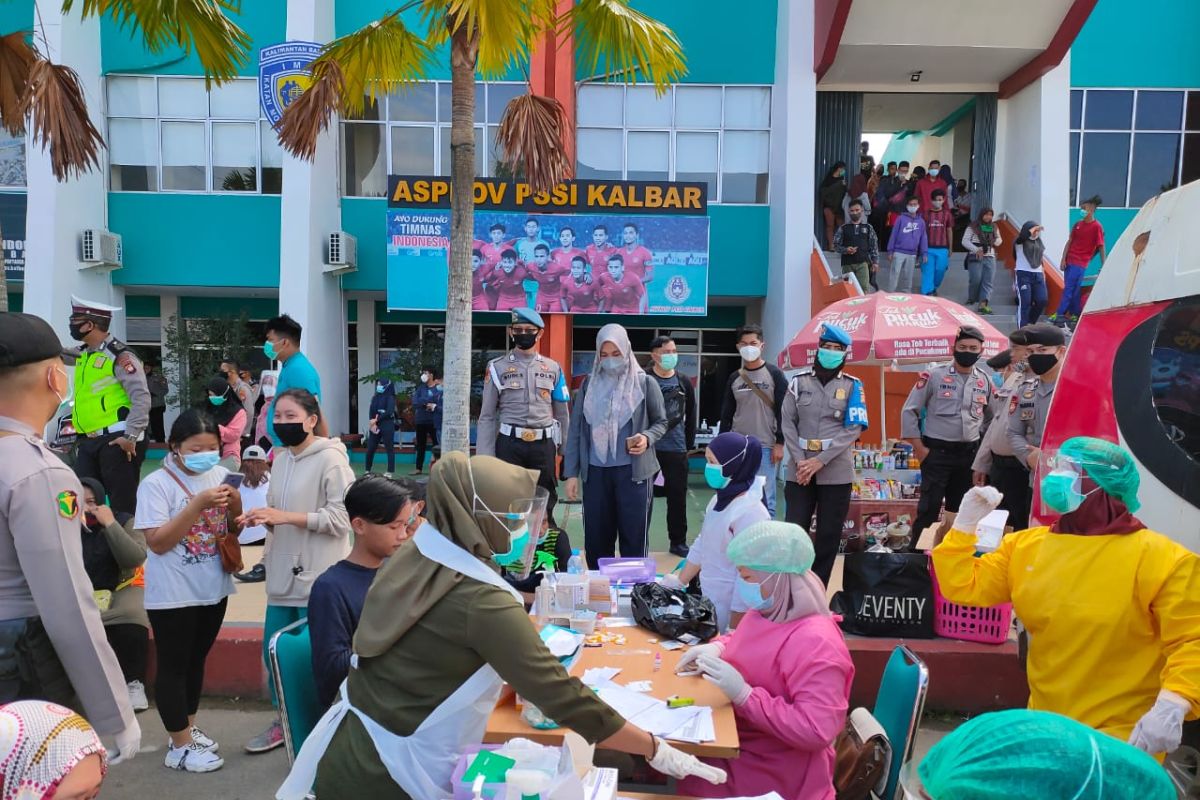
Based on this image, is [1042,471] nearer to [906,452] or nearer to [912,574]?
[912,574]

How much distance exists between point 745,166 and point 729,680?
1385 cm

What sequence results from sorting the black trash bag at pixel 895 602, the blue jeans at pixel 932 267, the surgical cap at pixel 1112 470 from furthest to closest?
1. the blue jeans at pixel 932 267
2. the black trash bag at pixel 895 602
3. the surgical cap at pixel 1112 470

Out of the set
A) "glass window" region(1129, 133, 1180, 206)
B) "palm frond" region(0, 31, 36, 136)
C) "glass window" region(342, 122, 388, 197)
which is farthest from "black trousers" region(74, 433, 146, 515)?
"glass window" region(1129, 133, 1180, 206)

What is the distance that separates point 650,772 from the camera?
325 cm

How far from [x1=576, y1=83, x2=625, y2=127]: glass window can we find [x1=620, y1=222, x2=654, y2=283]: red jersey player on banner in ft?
10.1

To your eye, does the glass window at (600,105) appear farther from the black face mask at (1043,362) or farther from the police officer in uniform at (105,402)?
the black face mask at (1043,362)

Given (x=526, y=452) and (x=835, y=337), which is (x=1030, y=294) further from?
(x=526, y=452)

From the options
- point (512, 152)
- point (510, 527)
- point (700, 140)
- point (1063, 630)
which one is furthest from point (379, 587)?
point (700, 140)

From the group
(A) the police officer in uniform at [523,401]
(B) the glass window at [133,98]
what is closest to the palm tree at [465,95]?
(A) the police officer in uniform at [523,401]

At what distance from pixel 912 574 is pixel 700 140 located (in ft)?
39.6

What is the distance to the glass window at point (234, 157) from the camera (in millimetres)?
14922

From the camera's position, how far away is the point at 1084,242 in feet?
39.4

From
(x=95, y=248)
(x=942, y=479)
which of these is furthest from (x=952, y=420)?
(x=95, y=248)

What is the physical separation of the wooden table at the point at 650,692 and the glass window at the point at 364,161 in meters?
13.6
